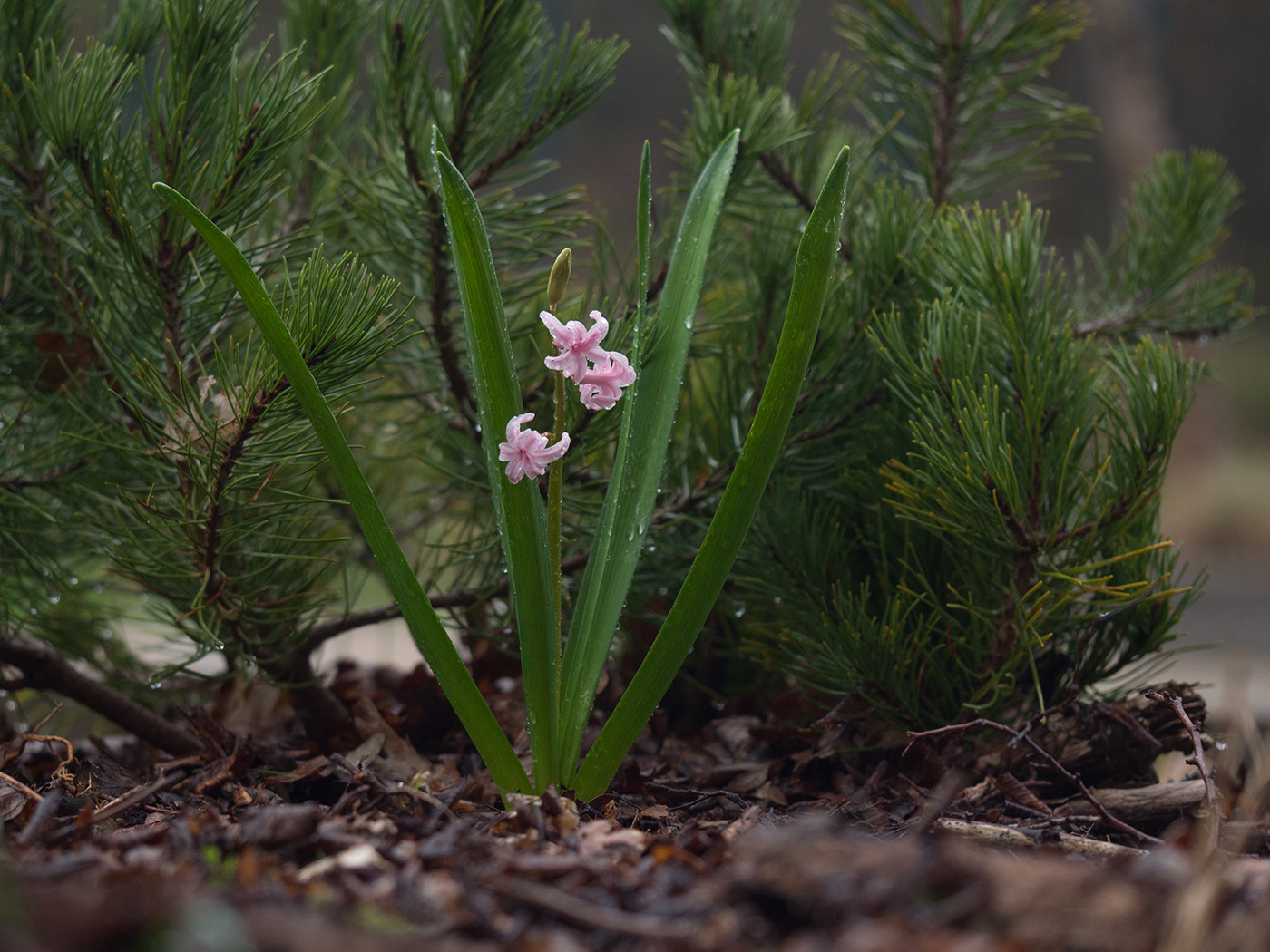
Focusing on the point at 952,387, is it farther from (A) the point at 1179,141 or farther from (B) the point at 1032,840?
(A) the point at 1179,141

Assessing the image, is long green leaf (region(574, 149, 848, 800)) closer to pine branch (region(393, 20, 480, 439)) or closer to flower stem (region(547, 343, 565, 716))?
flower stem (region(547, 343, 565, 716))

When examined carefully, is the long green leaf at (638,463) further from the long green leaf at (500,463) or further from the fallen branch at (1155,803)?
the fallen branch at (1155,803)

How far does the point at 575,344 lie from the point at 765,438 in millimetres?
183

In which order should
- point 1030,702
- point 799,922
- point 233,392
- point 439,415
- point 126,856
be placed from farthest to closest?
point 439,415
point 1030,702
point 233,392
point 126,856
point 799,922

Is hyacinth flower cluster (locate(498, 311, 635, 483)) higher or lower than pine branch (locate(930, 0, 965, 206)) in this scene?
lower

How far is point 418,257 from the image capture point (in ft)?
3.83

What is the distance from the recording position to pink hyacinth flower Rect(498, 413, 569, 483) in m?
0.76

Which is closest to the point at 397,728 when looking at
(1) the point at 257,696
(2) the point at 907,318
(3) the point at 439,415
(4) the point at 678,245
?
(1) the point at 257,696

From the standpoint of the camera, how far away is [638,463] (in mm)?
880

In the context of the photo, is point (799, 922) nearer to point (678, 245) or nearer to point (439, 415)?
point (678, 245)

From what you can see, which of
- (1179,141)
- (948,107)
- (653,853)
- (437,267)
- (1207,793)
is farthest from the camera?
(1179,141)

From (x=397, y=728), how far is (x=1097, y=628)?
2.75ft

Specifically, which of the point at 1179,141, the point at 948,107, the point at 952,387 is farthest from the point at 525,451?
the point at 1179,141

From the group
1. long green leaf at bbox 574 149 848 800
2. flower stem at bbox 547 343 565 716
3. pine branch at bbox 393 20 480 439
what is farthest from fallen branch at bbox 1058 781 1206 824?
pine branch at bbox 393 20 480 439
